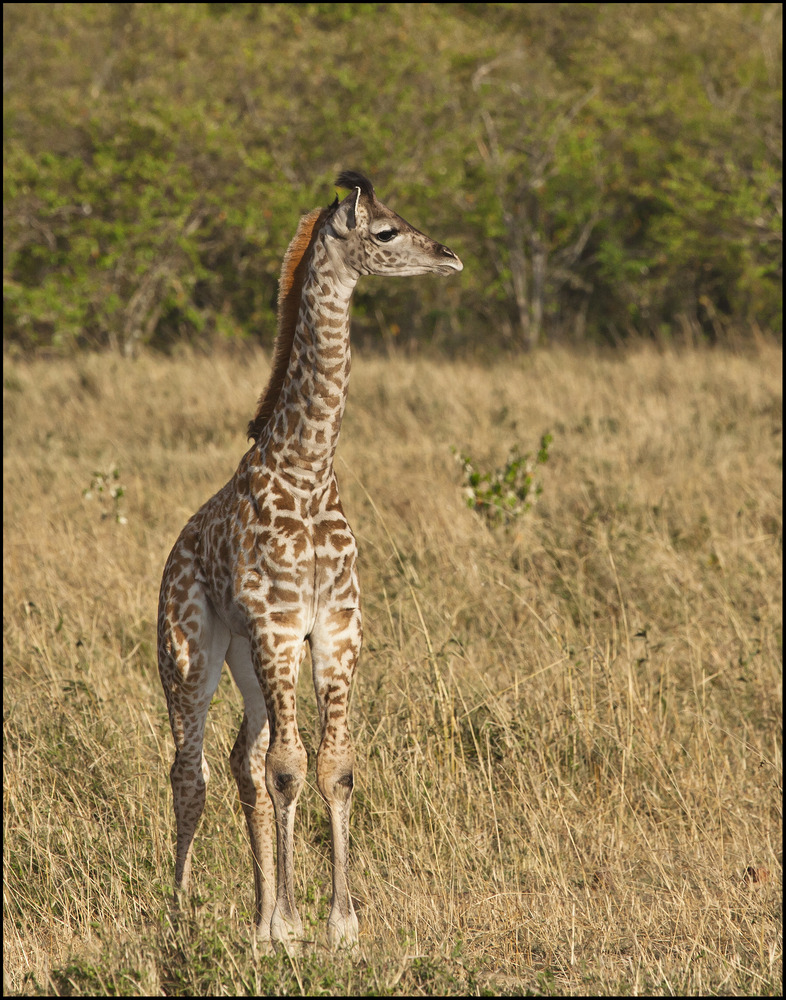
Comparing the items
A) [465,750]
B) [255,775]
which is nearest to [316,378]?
[255,775]

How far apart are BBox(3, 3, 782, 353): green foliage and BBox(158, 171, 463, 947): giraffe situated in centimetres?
1221

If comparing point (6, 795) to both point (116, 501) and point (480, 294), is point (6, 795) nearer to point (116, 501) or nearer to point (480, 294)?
point (116, 501)

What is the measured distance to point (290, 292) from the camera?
9.50 feet

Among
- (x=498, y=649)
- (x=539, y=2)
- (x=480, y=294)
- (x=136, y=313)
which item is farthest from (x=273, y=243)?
(x=539, y=2)

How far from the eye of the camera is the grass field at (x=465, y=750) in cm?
301

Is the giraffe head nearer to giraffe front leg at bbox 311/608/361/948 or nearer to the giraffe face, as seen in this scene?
the giraffe face

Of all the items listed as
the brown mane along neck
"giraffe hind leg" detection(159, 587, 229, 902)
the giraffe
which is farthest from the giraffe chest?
the brown mane along neck

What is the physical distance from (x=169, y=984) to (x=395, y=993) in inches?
25.5

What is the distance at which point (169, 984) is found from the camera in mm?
2787

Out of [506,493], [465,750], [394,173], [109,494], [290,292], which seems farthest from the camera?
[394,173]

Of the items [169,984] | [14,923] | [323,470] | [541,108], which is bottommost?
[14,923]

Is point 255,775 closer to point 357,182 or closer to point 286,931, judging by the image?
point 286,931

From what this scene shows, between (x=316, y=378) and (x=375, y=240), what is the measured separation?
42cm

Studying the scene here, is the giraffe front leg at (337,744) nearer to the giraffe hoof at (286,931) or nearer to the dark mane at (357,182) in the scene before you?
the giraffe hoof at (286,931)
